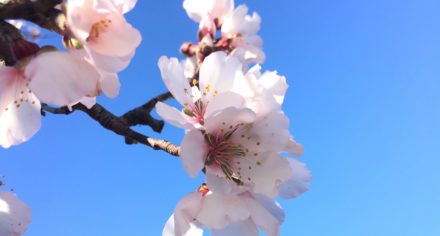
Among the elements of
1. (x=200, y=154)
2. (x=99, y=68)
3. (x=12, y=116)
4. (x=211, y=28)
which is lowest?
(x=12, y=116)

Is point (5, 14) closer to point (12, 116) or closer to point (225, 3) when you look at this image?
point (12, 116)

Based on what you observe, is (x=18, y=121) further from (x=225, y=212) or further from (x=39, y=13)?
(x=225, y=212)

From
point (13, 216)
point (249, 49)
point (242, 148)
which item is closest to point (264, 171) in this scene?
point (242, 148)

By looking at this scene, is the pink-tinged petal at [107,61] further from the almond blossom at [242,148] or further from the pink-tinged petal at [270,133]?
the pink-tinged petal at [270,133]

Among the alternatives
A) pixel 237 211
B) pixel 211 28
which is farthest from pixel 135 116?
pixel 211 28

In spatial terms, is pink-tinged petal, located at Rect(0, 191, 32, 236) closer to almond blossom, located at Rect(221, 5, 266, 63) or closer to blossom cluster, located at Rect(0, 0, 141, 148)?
blossom cluster, located at Rect(0, 0, 141, 148)

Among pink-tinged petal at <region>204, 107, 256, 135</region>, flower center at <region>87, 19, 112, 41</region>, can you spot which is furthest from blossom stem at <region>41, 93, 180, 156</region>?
flower center at <region>87, 19, 112, 41</region>

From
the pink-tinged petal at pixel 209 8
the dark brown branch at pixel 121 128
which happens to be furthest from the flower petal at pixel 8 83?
the pink-tinged petal at pixel 209 8
